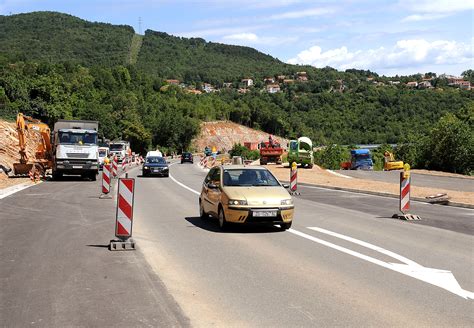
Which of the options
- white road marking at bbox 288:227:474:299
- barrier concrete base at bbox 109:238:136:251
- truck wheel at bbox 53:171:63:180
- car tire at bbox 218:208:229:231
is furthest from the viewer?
truck wheel at bbox 53:171:63:180

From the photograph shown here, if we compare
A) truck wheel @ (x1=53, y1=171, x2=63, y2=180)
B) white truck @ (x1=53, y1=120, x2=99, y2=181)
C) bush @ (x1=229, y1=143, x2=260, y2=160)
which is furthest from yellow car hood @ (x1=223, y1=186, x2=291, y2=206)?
bush @ (x1=229, y1=143, x2=260, y2=160)

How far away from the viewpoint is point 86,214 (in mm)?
16109

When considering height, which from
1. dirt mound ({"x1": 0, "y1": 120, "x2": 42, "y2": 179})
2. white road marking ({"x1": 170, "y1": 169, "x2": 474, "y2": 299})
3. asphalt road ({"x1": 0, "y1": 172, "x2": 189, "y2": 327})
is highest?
dirt mound ({"x1": 0, "y1": 120, "x2": 42, "y2": 179})

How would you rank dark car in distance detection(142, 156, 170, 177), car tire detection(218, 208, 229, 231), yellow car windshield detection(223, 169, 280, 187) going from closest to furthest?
car tire detection(218, 208, 229, 231) < yellow car windshield detection(223, 169, 280, 187) < dark car in distance detection(142, 156, 170, 177)

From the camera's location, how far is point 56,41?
17575cm

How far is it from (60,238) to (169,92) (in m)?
152

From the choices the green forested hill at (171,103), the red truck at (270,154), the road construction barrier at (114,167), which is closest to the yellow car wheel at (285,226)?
the road construction barrier at (114,167)

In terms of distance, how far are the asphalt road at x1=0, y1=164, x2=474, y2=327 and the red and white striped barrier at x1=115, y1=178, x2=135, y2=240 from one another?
1.85ft

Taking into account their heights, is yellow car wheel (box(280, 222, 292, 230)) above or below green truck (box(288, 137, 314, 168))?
below

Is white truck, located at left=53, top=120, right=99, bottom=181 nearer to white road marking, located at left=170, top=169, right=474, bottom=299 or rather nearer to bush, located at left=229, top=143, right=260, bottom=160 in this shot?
white road marking, located at left=170, top=169, right=474, bottom=299

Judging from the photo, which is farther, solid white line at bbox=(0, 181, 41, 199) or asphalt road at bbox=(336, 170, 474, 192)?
asphalt road at bbox=(336, 170, 474, 192)

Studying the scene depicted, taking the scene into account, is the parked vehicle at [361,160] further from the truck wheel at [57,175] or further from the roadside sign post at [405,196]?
the roadside sign post at [405,196]

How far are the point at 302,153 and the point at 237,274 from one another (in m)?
45.5

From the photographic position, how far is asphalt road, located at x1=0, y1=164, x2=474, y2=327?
6.23 meters
